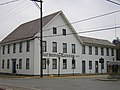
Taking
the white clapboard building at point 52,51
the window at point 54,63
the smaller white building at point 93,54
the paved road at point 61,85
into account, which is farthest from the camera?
the smaller white building at point 93,54

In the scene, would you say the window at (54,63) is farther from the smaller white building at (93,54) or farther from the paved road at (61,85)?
the paved road at (61,85)

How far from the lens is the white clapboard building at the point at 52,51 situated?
133 ft

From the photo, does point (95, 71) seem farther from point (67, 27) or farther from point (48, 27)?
point (48, 27)

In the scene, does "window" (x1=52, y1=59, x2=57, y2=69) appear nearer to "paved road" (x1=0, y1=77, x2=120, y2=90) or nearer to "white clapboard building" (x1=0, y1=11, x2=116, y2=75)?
"white clapboard building" (x1=0, y1=11, x2=116, y2=75)

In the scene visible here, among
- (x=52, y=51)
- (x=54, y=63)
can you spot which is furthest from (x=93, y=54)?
(x=52, y=51)

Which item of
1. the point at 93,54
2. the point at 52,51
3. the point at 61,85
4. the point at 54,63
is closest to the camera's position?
the point at 61,85

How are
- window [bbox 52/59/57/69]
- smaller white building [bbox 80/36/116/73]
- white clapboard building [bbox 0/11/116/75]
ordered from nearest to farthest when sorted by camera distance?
white clapboard building [bbox 0/11/116/75], window [bbox 52/59/57/69], smaller white building [bbox 80/36/116/73]

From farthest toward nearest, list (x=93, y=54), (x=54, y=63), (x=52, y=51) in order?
(x=93, y=54) → (x=54, y=63) → (x=52, y=51)

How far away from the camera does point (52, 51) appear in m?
41.8

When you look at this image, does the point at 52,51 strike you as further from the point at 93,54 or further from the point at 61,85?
the point at 61,85

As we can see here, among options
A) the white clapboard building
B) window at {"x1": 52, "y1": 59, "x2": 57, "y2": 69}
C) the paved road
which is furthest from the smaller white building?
the paved road

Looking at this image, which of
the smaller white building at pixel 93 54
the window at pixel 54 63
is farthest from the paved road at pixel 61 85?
the smaller white building at pixel 93 54

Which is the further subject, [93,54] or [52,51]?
[93,54]

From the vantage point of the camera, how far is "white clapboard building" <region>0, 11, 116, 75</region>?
4045 centimetres
